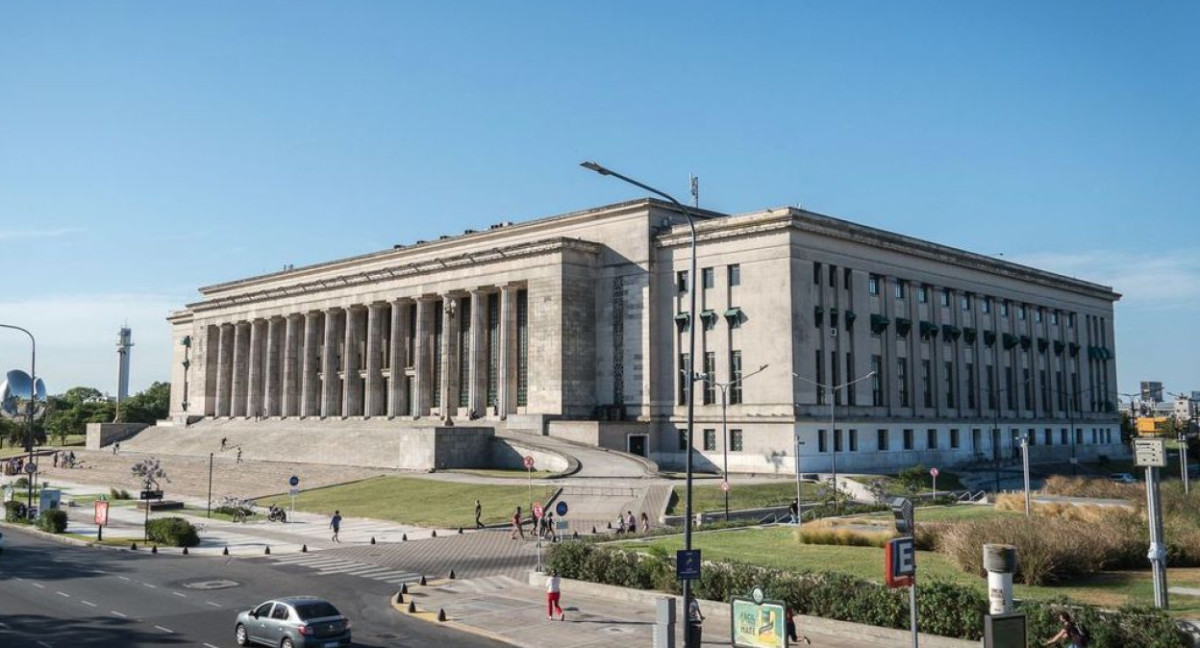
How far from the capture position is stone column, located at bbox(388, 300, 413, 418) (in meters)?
98.8

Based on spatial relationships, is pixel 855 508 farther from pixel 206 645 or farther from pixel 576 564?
pixel 206 645

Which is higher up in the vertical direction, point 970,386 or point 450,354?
point 450,354

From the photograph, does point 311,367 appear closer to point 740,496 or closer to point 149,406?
point 740,496

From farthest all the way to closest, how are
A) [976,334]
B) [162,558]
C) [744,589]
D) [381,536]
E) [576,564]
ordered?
[976,334]
[381,536]
[162,558]
[576,564]
[744,589]

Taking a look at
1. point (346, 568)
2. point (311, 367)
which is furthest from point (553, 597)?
point (311, 367)

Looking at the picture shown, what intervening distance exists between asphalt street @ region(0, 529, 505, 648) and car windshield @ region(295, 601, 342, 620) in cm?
136

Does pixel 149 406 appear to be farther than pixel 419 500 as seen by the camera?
Yes

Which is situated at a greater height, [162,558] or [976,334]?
[976,334]

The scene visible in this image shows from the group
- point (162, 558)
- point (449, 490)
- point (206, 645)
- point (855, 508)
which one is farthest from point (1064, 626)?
point (449, 490)

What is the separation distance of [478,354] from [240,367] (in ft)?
157

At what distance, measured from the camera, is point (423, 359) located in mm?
96125

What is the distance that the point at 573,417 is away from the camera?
82875mm

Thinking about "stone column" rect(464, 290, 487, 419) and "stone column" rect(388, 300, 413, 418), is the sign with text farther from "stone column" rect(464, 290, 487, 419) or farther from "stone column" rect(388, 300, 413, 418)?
"stone column" rect(388, 300, 413, 418)

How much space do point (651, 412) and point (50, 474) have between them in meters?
61.0
